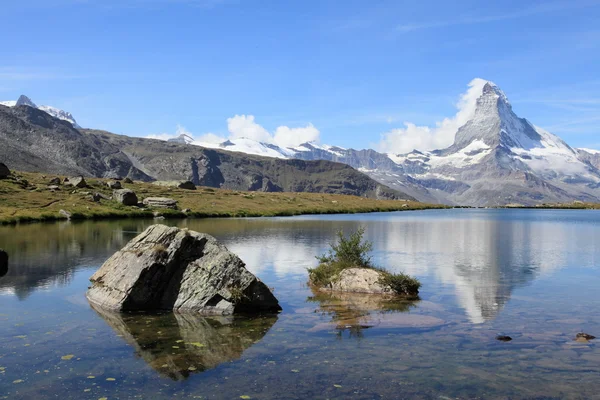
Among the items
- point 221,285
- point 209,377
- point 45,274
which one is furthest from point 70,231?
point 209,377

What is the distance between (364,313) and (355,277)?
331 inches

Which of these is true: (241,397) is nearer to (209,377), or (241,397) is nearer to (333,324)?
(209,377)

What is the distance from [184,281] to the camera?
32344 millimetres

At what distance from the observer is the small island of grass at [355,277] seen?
3722cm

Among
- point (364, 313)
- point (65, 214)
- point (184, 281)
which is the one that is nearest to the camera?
point (364, 313)

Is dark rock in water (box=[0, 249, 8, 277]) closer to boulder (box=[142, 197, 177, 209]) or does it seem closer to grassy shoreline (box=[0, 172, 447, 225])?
grassy shoreline (box=[0, 172, 447, 225])

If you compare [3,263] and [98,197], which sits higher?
[98,197]

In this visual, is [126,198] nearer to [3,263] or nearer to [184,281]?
[3,263]

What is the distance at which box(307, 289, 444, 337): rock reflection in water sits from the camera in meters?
28.2

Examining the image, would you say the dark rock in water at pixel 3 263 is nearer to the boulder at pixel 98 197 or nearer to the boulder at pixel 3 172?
the boulder at pixel 98 197

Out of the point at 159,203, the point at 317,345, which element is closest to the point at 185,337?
the point at 317,345

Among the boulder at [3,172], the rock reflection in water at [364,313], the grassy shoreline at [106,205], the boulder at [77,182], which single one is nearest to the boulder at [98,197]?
the grassy shoreline at [106,205]

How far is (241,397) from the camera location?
59.2 feet

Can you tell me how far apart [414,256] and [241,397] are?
149ft
